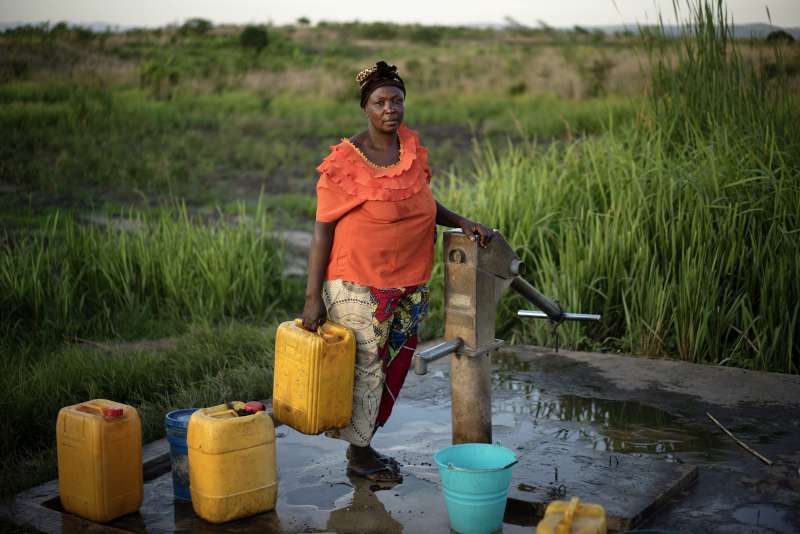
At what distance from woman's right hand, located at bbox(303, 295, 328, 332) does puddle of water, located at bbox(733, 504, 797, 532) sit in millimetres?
1630

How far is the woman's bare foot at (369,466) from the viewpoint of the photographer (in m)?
3.82

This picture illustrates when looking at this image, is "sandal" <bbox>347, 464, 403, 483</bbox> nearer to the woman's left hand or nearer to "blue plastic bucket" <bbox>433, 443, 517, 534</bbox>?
"blue plastic bucket" <bbox>433, 443, 517, 534</bbox>

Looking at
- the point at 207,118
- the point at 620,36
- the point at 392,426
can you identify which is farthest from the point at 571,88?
the point at 392,426

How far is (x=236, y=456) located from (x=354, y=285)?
0.75 metres

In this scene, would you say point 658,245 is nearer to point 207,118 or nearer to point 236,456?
point 236,456

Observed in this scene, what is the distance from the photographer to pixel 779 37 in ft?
24.3

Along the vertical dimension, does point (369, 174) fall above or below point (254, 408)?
above

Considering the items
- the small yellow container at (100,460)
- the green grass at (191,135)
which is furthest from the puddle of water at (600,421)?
the green grass at (191,135)

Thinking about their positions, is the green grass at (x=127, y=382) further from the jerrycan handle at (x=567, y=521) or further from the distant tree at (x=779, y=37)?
the distant tree at (x=779, y=37)

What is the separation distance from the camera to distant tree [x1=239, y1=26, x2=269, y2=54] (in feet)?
82.2

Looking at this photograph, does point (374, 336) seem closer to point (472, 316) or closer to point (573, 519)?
point (472, 316)

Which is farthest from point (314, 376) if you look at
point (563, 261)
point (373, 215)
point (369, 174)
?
point (563, 261)

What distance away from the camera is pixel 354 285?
367 centimetres

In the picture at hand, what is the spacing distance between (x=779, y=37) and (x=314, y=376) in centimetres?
545
